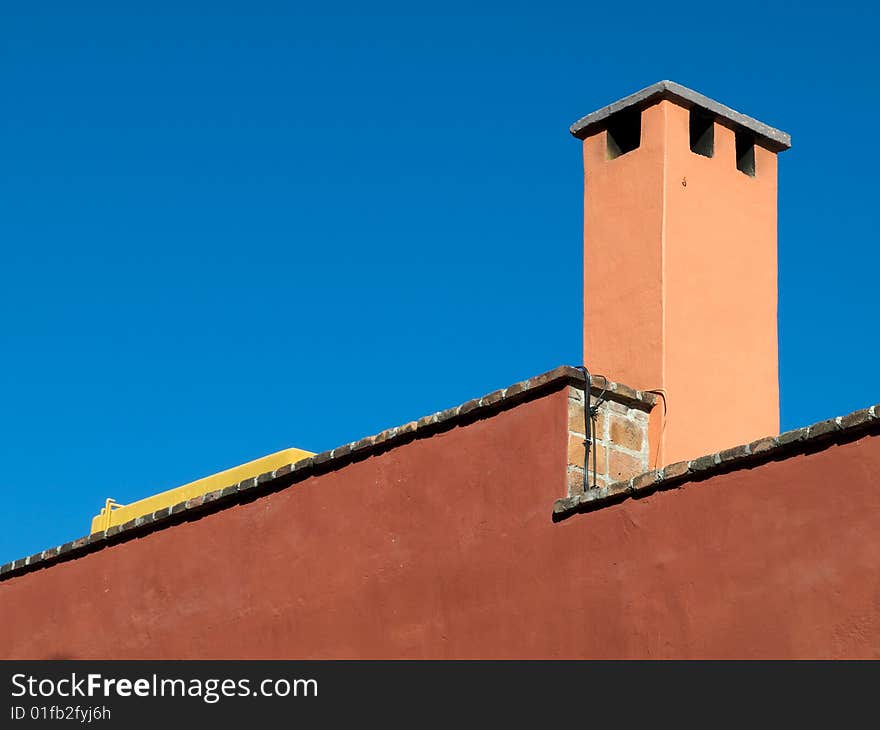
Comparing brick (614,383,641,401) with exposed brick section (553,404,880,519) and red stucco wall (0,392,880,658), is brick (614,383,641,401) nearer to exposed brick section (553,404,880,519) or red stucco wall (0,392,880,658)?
red stucco wall (0,392,880,658)

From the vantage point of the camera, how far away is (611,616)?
818 centimetres

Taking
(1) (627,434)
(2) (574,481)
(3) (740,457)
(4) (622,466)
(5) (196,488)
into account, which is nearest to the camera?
(3) (740,457)

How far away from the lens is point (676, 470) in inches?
316

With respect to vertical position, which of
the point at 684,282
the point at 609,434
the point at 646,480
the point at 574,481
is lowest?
the point at 646,480

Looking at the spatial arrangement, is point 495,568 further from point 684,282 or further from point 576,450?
point 684,282

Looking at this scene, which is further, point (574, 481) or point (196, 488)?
point (196, 488)

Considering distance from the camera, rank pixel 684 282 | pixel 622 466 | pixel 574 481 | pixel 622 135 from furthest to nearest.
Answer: pixel 622 135 → pixel 684 282 → pixel 622 466 → pixel 574 481

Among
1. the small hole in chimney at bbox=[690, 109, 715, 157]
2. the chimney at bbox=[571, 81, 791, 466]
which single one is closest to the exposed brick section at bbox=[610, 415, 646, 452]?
the chimney at bbox=[571, 81, 791, 466]

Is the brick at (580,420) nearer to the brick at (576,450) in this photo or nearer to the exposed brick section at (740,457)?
the brick at (576,450)

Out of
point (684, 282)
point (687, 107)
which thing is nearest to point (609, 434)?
point (684, 282)

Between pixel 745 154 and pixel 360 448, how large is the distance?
3.37 meters
